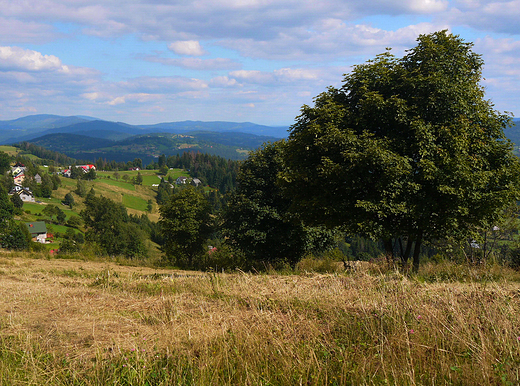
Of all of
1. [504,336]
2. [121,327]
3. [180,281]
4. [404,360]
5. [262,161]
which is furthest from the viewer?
[262,161]

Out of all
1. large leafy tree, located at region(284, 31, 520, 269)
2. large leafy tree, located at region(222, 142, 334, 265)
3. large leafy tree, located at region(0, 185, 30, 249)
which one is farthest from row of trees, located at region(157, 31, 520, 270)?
large leafy tree, located at region(0, 185, 30, 249)

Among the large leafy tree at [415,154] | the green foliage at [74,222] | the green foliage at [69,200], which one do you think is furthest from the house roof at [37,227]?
the large leafy tree at [415,154]

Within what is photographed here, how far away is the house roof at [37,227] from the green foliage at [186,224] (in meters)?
89.3

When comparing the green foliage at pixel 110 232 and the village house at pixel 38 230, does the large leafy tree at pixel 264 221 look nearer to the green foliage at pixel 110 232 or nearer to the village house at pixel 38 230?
the green foliage at pixel 110 232

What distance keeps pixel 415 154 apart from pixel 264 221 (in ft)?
46.7

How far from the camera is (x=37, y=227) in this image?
11275cm

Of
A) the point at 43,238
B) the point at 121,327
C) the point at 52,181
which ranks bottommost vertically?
the point at 43,238

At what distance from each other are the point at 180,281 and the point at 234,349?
20.2 ft

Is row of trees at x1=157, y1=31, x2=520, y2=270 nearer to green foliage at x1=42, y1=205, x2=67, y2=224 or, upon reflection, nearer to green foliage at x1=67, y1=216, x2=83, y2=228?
green foliage at x1=67, y1=216, x2=83, y2=228

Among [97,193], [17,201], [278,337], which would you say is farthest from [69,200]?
[278,337]

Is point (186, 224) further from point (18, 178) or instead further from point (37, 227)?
point (18, 178)

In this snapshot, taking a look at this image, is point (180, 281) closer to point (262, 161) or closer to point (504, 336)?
point (504, 336)

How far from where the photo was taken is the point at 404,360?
4.75m

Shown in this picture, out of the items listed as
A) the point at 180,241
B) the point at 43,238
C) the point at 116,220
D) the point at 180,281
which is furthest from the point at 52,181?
the point at 180,281
